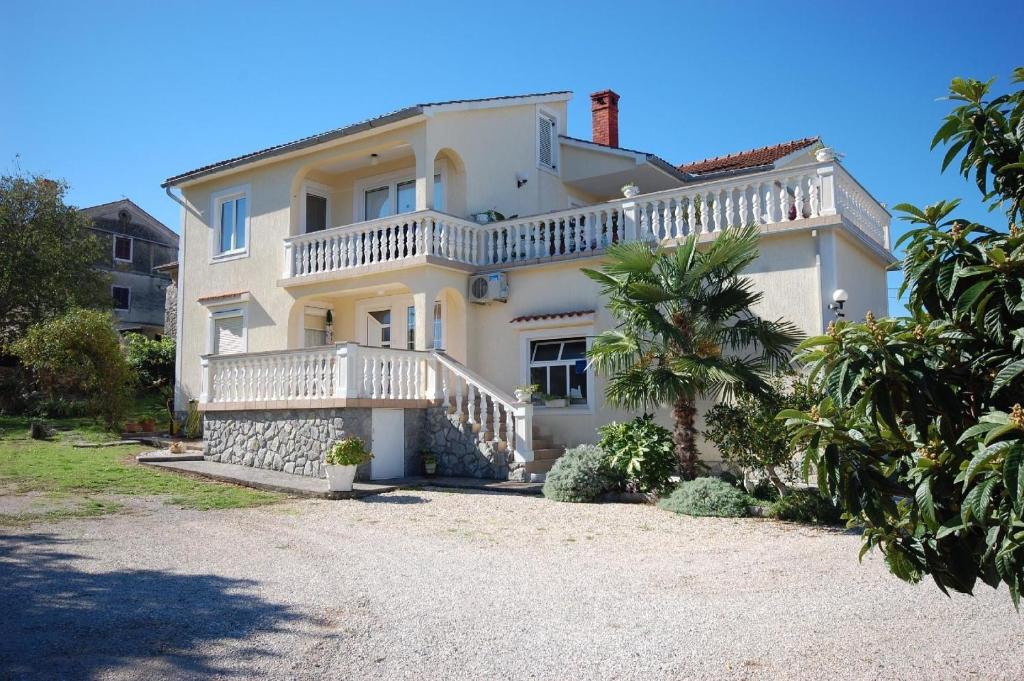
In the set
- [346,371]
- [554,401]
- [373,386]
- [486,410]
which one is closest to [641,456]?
[486,410]

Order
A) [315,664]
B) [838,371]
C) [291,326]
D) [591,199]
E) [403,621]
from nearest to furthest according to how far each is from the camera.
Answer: [838,371] → [315,664] → [403,621] → [291,326] → [591,199]

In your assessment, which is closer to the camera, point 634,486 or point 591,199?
point 634,486

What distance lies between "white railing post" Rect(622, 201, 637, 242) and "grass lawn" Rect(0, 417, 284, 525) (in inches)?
300

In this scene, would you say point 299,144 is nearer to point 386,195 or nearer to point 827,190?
point 386,195

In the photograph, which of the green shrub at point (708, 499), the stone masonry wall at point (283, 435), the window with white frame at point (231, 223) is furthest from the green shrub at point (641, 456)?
the window with white frame at point (231, 223)

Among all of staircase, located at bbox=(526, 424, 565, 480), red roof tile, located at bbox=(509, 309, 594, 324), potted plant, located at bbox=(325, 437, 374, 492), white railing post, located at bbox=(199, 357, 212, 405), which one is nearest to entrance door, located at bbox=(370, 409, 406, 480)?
potted plant, located at bbox=(325, 437, 374, 492)

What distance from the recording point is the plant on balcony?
9.12ft

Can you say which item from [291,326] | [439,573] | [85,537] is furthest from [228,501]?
[291,326]

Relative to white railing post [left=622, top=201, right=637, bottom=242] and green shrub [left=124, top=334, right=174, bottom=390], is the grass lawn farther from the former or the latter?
green shrub [left=124, top=334, right=174, bottom=390]

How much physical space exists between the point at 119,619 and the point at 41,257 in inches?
1026

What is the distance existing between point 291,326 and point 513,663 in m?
14.9

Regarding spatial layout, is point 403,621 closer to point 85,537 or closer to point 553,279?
point 85,537

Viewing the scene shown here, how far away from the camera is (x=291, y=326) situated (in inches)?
727

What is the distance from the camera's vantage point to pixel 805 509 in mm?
9828
